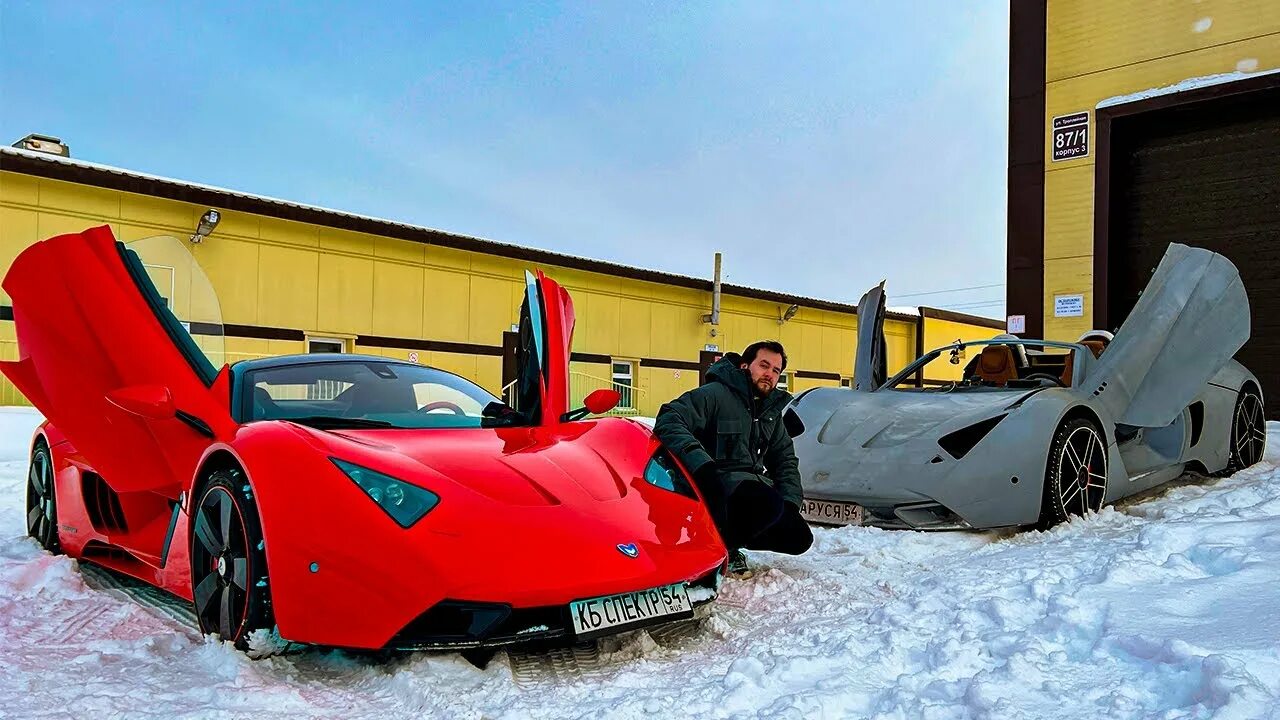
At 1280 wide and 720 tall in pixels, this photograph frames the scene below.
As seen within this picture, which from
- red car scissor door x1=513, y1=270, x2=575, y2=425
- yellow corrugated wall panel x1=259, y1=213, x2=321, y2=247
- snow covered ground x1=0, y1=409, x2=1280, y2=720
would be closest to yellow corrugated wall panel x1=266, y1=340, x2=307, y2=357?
yellow corrugated wall panel x1=259, y1=213, x2=321, y2=247

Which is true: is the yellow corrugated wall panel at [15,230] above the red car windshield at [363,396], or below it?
above

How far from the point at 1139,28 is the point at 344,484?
1280 centimetres

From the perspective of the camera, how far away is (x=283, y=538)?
2.83 meters

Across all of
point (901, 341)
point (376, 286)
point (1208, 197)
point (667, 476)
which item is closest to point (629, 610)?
point (667, 476)

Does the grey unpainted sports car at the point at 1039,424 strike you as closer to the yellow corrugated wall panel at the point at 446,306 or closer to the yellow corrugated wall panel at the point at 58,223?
the yellow corrugated wall panel at the point at 58,223

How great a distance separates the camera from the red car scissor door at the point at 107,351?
3850mm

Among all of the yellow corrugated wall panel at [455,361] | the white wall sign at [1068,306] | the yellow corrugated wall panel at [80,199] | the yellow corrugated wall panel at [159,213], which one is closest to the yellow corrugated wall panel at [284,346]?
the yellow corrugated wall panel at [159,213]

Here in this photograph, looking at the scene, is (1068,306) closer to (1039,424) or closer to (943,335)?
(1039,424)

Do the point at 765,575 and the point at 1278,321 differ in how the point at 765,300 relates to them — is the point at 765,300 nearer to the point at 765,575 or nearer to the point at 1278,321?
the point at 1278,321

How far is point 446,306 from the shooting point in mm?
19188

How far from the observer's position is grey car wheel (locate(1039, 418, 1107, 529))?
4.76 meters

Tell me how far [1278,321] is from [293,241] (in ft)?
49.8

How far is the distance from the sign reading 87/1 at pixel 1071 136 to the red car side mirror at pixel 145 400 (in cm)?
1244

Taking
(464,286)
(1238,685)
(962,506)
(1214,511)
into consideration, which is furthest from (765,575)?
(464,286)
